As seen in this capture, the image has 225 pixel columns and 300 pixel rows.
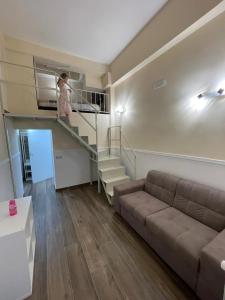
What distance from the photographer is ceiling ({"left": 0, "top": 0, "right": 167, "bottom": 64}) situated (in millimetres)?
2283

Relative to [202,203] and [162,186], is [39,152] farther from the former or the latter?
[202,203]

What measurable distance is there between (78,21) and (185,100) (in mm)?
2564

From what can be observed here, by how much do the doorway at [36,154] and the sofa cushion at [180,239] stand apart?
353 centimetres

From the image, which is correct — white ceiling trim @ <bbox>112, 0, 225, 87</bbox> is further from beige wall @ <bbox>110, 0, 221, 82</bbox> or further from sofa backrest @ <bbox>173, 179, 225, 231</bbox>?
sofa backrest @ <bbox>173, 179, 225, 231</bbox>

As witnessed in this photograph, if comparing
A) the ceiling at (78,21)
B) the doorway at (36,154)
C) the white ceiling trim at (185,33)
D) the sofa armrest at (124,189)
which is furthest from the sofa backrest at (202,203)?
the doorway at (36,154)

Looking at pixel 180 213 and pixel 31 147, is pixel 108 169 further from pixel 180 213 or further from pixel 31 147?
pixel 31 147

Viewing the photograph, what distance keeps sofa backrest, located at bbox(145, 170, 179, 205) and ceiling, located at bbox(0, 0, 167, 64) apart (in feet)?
9.74

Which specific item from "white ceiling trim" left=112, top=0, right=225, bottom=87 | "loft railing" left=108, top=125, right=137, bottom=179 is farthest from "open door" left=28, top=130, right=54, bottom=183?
"white ceiling trim" left=112, top=0, right=225, bottom=87

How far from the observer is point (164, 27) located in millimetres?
2338

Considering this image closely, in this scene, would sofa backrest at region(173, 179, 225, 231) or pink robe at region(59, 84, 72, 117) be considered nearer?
sofa backrest at region(173, 179, 225, 231)

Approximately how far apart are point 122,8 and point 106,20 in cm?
40

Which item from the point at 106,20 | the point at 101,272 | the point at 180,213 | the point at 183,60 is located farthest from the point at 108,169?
the point at 106,20

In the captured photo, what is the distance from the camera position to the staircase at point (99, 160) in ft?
10.4

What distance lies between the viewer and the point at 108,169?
3.39 metres
